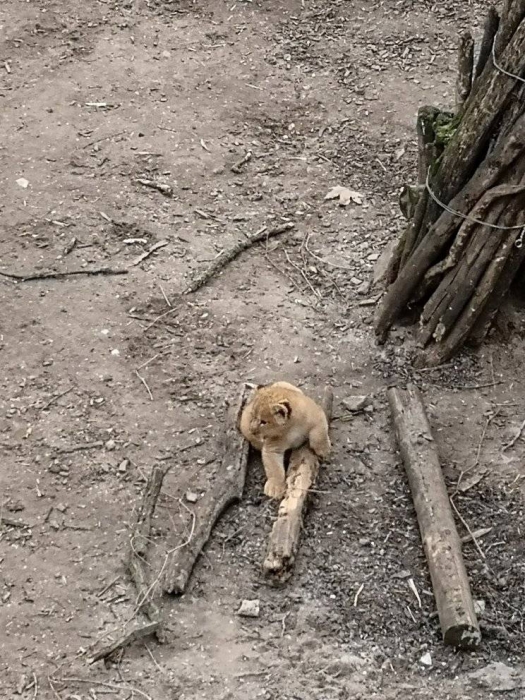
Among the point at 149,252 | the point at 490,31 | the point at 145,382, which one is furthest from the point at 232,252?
the point at 490,31

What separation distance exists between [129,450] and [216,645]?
148 cm

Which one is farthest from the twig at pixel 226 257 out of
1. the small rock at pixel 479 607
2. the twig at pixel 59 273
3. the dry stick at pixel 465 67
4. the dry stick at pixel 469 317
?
the small rock at pixel 479 607

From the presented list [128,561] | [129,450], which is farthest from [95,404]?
[128,561]

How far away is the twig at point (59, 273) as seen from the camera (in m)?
6.70

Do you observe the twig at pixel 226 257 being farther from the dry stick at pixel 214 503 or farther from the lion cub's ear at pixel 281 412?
the lion cub's ear at pixel 281 412

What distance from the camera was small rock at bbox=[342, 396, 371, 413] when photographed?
5.62m

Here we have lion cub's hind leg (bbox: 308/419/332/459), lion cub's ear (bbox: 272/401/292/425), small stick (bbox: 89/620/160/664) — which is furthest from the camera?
lion cub's hind leg (bbox: 308/419/332/459)

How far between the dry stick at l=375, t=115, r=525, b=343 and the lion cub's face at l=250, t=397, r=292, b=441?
4.26 feet

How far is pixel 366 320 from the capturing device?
6289mm

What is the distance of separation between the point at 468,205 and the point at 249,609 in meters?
2.72

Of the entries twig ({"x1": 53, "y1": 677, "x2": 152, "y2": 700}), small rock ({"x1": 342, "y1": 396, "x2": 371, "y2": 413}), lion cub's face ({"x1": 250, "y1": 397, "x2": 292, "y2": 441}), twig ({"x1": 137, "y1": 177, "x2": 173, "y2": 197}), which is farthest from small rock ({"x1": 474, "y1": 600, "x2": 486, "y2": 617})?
twig ({"x1": 137, "y1": 177, "x2": 173, "y2": 197})

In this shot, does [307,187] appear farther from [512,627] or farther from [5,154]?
[512,627]

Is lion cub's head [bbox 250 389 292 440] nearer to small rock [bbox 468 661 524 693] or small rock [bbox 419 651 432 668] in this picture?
small rock [bbox 419 651 432 668]

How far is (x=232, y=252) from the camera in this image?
6.89m
